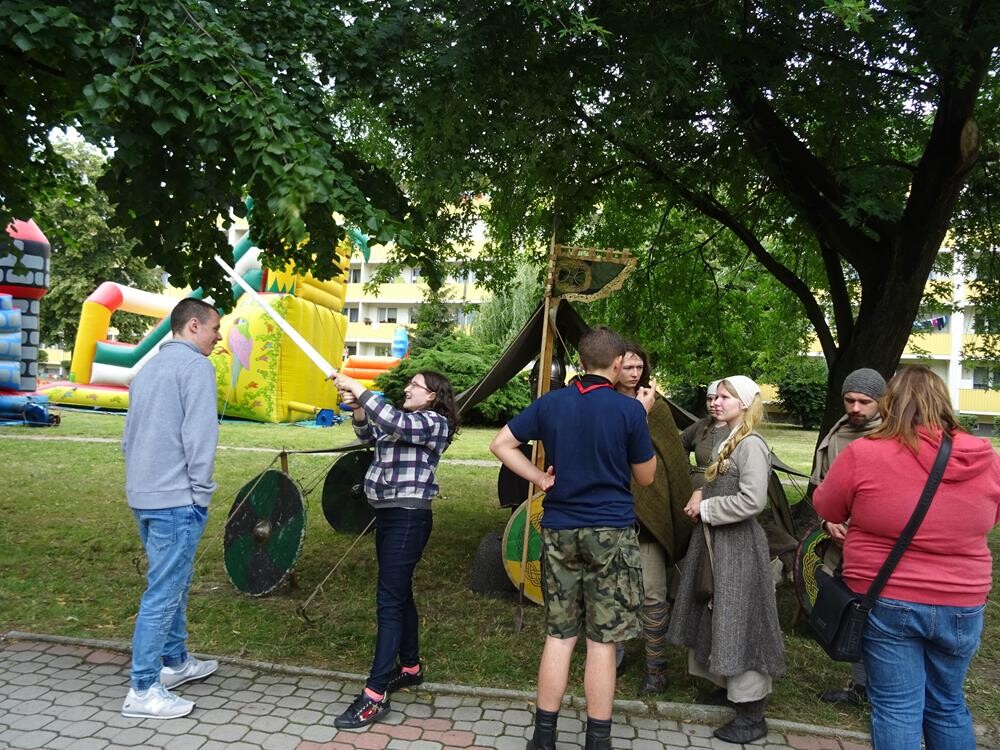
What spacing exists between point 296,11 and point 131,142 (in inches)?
52.8

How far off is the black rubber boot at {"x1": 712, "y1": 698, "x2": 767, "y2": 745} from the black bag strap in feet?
4.42

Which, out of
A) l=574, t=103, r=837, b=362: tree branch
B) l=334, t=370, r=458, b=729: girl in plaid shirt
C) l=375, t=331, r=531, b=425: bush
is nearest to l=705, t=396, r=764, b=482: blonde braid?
l=334, t=370, r=458, b=729: girl in plaid shirt

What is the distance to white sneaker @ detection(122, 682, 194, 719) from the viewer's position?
11.8 feet

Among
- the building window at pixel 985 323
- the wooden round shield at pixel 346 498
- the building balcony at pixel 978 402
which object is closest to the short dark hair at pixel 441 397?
the wooden round shield at pixel 346 498

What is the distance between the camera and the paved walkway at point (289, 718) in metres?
3.45

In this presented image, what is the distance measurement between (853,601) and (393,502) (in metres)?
2.02

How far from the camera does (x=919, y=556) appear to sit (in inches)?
102

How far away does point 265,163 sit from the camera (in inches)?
139

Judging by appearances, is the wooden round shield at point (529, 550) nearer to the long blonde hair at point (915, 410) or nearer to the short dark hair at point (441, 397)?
the short dark hair at point (441, 397)

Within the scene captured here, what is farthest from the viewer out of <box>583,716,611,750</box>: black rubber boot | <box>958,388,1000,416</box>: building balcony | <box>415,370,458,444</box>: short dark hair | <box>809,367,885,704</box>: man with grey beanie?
<box>958,388,1000,416</box>: building balcony

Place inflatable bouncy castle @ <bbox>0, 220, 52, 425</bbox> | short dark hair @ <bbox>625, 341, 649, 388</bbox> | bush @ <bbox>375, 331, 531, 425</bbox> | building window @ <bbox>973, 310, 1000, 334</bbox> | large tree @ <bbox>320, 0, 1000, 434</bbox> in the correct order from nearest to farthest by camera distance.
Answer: short dark hair @ <bbox>625, 341, 649, 388</bbox>
large tree @ <bbox>320, 0, 1000, 434</bbox>
building window @ <bbox>973, 310, 1000, 334</bbox>
inflatable bouncy castle @ <bbox>0, 220, 52, 425</bbox>
bush @ <bbox>375, 331, 531, 425</bbox>

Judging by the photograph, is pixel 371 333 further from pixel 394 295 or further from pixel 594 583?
pixel 594 583

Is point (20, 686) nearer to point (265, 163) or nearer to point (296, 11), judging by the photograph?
point (265, 163)

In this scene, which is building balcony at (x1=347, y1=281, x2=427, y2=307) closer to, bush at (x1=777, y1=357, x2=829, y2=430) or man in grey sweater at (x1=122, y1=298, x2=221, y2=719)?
bush at (x1=777, y1=357, x2=829, y2=430)
